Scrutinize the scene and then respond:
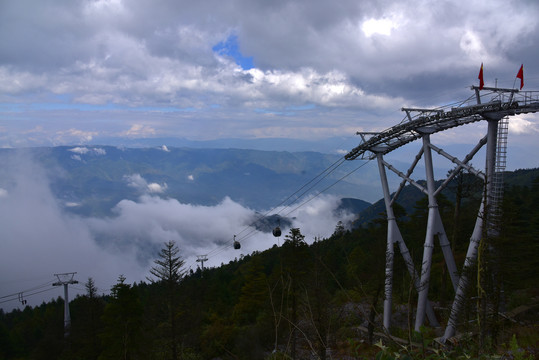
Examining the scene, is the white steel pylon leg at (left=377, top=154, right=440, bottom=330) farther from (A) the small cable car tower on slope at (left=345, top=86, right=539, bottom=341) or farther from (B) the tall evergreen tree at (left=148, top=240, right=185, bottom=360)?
(B) the tall evergreen tree at (left=148, top=240, right=185, bottom=360)

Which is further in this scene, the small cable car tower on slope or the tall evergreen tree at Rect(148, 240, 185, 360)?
the tall evergreen tree at Rect(148, 240, 185, 360)

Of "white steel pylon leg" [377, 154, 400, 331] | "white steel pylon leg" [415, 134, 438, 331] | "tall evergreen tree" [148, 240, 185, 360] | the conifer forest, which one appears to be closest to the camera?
the conifer forest

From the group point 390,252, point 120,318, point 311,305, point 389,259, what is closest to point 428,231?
point 390,252

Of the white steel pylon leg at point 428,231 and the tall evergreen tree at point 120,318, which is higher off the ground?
the white steel pylon leg at point 428,231

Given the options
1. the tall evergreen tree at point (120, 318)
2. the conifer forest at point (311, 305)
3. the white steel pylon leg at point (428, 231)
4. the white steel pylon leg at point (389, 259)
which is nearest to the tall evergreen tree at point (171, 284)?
the conifer forest at point (311, 305)

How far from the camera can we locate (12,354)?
50500 millimetres

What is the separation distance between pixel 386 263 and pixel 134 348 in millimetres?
17775

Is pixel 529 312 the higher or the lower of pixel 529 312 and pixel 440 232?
the lower

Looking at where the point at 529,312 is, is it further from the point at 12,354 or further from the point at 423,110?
the point at 12,354

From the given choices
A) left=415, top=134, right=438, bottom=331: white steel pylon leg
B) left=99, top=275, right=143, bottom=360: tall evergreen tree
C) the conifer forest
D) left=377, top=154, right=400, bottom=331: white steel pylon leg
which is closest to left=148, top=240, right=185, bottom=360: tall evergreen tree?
the conifer forest

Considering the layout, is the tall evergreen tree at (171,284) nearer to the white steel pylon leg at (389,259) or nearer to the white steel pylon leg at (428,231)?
the white steel pylon leg at (389,259)

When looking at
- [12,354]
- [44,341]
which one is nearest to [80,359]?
[44,341]

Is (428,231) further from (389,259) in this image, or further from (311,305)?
(311,305)

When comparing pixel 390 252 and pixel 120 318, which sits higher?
pixel 390 252
